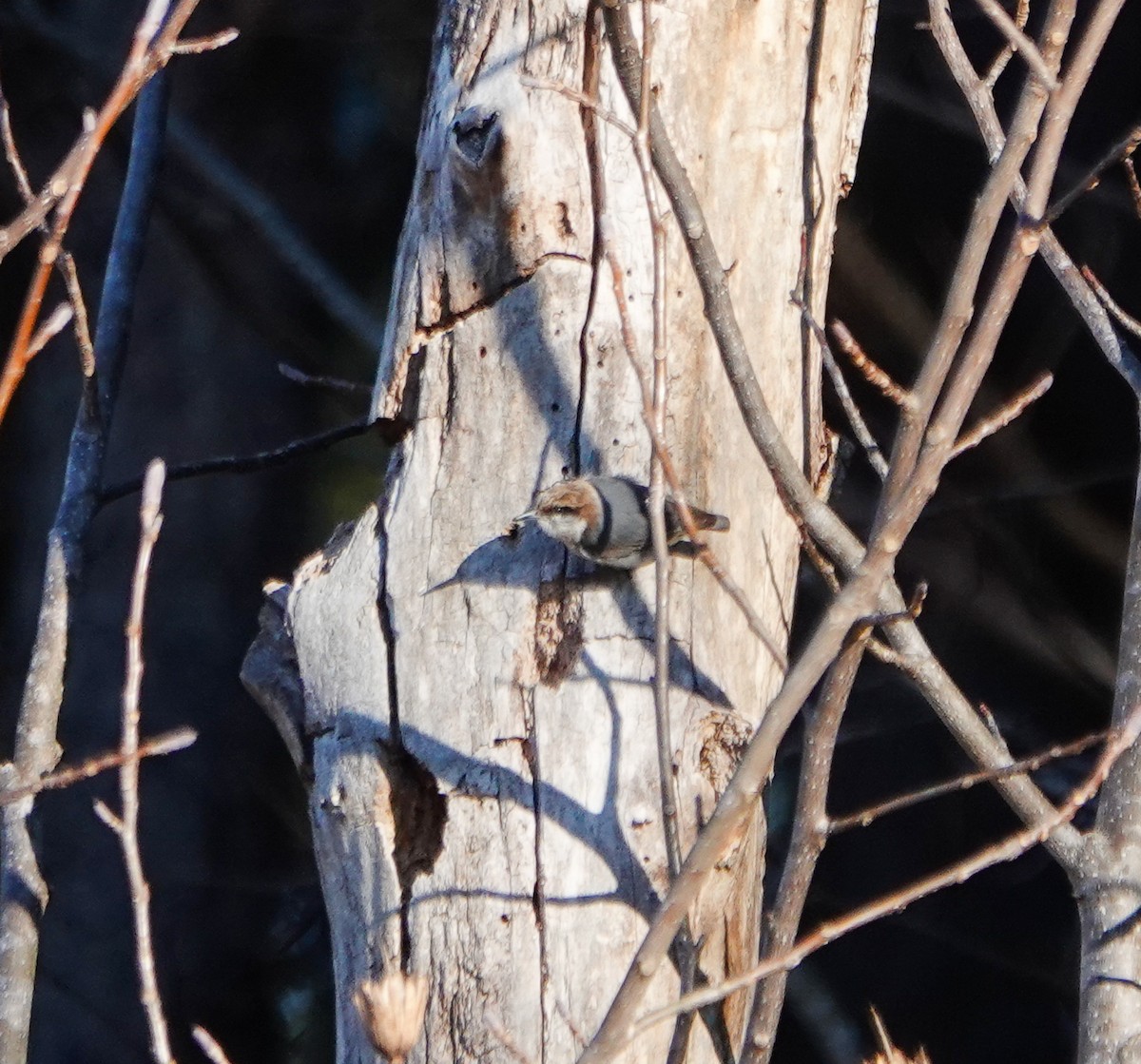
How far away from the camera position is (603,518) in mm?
1573

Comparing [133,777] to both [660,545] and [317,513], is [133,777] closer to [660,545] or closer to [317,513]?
[660,545]

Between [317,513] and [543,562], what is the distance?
6.41 ft

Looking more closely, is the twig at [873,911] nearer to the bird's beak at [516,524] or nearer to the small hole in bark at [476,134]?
the bird's beak at [516,524]

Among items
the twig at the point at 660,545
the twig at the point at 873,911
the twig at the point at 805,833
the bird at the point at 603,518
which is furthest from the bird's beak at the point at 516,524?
the twig at the point at 873,911

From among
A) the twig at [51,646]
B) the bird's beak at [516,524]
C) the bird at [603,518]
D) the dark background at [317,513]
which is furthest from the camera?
the dark background at [317,513]

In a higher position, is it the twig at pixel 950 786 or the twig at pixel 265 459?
the twig at pixel 265 459

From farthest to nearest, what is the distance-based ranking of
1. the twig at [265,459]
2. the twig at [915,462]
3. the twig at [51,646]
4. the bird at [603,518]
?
the twig at [265,459], the twig at [51,646], the bird at [603,518], the twig at [915,462]

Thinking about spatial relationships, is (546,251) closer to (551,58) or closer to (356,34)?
(551,58)

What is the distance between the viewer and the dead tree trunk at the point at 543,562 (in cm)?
160

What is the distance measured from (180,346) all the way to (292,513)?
53 cm

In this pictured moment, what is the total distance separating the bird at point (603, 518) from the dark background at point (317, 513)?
1.64m

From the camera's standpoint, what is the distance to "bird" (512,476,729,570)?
156 centimetres

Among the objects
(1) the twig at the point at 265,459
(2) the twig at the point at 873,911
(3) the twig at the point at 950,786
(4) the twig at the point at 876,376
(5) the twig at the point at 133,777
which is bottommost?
(2) the twig at the point at 873,911

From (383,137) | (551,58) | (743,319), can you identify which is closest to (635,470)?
(743,319)
